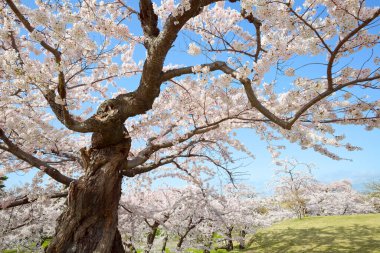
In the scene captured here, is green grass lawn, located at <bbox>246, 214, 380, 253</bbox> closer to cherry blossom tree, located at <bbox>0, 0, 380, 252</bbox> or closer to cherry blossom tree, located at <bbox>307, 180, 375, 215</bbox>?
cherry blossom tree, located at <bbox>0, 0, 380, 252</bbox>

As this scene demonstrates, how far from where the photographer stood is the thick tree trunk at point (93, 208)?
4430mm

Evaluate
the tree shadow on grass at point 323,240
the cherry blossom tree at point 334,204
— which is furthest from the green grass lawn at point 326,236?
the cherry blossom tree at point 334,204

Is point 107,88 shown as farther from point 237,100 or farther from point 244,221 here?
point 244,221

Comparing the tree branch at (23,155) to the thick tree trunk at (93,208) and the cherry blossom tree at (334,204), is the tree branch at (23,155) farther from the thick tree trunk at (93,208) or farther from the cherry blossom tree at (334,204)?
the cherry blossom tree at (334,204)

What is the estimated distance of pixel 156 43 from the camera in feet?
14.0

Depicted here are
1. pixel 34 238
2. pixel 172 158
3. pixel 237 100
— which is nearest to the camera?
pixel 237 100

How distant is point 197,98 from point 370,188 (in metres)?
36.4

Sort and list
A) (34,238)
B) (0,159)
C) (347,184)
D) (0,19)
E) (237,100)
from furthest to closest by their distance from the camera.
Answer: (347,184) → (34,238) → (0,159) → (237,100) → (0,19)

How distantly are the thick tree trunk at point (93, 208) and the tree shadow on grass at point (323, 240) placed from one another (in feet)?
24.0

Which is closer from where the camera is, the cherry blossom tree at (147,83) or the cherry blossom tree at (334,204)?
the cherry blossom tree at (147,83)

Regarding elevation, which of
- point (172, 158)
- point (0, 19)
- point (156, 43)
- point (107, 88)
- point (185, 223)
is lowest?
point (185, 223)

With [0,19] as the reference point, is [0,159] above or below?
below

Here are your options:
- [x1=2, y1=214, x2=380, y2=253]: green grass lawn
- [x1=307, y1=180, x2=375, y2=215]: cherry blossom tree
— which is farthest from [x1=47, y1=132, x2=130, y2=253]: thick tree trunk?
[x1=307, y1=180, x2=375, y2=215]: cherry blossom tree

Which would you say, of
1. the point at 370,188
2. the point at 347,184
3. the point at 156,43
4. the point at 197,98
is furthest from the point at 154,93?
the point at 370,188
